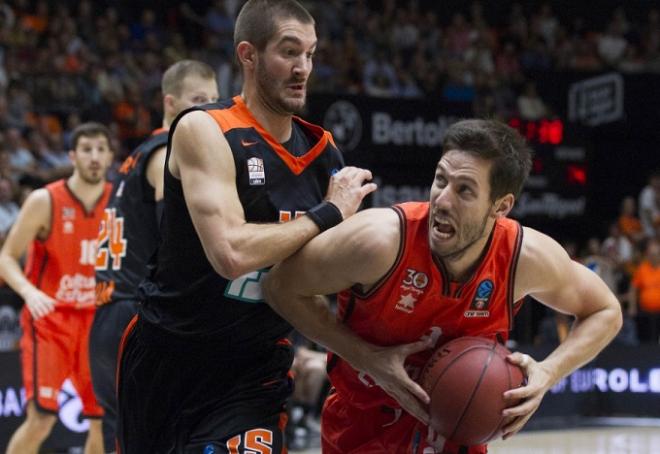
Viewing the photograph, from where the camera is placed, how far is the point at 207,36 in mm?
14367

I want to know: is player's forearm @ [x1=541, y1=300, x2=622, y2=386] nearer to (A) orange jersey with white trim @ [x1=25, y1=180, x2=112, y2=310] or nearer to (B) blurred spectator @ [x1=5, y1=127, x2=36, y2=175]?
(A) orange jersey with white trim @ [x1=25, y1=180, x2=112, y2=310]

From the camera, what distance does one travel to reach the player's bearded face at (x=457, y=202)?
3.37 m

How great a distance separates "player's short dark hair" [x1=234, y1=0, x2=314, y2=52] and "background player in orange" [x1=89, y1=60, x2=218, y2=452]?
1370mm

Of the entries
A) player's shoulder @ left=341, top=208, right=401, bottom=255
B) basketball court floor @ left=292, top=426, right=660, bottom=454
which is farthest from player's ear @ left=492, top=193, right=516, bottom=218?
basketball court floor @ left=292, top=426, right=660, bottom=454

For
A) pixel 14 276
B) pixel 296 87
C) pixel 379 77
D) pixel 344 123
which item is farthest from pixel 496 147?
pixel 379 77

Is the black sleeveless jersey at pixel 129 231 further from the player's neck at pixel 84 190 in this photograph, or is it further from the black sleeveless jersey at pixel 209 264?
the player's neck at pixel 84 190

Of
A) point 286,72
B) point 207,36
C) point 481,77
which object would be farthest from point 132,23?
point 286,72

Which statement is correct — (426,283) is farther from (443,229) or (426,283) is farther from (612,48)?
(612,48)

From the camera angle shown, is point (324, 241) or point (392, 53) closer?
point (324, 241)

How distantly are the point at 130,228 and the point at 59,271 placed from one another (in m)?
1.87

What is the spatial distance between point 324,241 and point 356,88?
10713 mm

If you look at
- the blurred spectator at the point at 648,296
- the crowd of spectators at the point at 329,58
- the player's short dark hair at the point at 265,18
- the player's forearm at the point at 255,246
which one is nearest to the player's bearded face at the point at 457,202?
the player's forearm at the point at 255,246

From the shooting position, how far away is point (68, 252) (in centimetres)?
689

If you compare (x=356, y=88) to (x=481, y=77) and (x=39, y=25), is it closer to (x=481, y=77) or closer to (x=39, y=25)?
(x=481, y=77)
